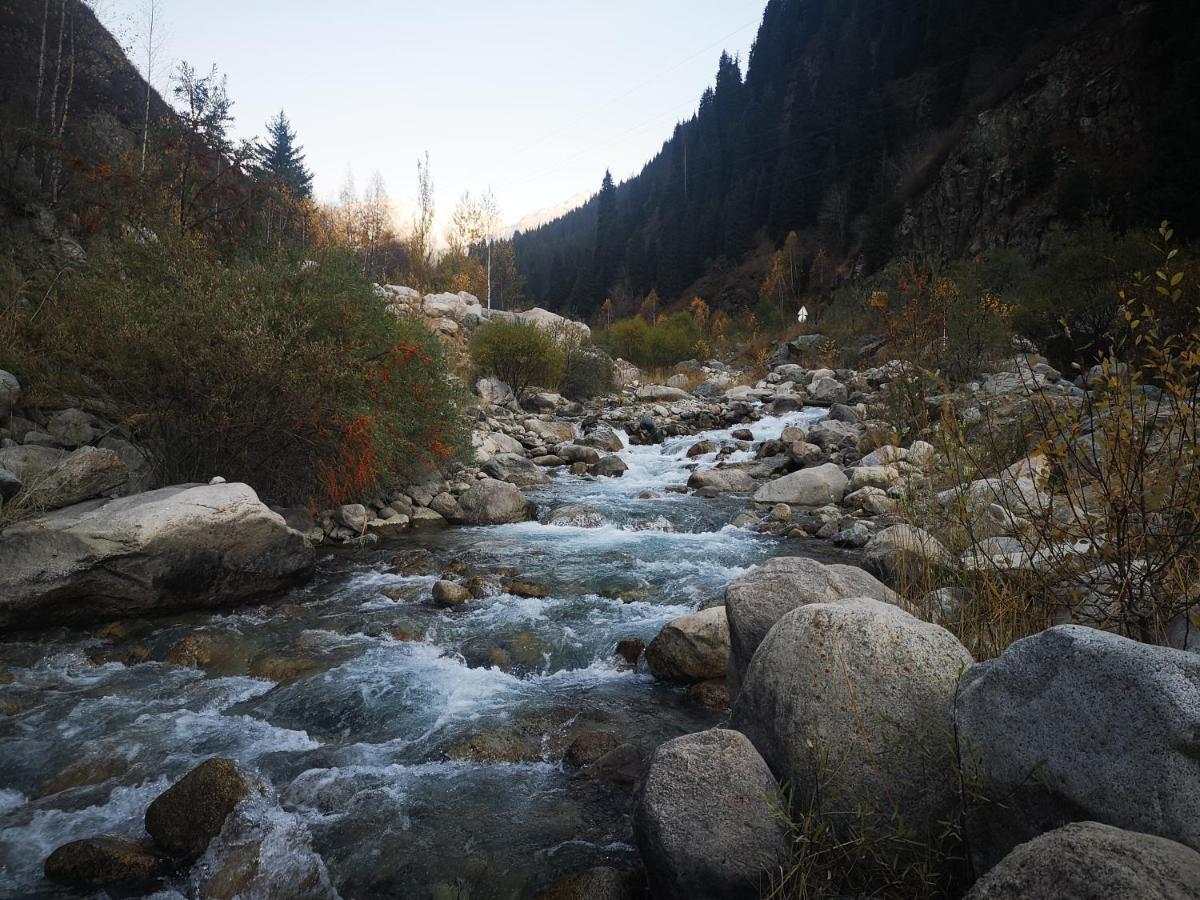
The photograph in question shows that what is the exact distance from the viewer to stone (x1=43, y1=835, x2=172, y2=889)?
280 centimetres

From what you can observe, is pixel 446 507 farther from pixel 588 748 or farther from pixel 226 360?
pixel 588 748

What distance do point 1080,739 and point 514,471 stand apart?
10824 mm

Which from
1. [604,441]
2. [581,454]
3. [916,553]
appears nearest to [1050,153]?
[604,441]

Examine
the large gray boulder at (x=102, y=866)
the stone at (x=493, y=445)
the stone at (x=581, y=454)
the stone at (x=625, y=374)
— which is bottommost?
the large gray boulder at (x=102, y=866)

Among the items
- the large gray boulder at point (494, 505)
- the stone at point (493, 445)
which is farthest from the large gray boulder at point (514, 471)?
the large gray boulder at point (494, 505)

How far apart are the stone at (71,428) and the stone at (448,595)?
4329mm

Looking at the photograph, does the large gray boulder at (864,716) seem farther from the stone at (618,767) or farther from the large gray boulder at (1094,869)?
the stone at (618,767)

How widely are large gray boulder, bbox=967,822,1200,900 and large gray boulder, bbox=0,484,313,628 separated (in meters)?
6.01

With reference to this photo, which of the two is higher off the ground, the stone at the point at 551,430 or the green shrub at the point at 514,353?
the green shrub at the point at 514,353

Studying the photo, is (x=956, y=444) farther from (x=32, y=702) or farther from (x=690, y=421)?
(x=690, y=421)

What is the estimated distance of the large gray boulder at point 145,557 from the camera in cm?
506

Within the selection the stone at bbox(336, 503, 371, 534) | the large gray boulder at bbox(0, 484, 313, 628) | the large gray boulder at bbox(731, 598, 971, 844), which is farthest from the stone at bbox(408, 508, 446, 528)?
the large gray boulder at bbox(731, 598, 971, 844)

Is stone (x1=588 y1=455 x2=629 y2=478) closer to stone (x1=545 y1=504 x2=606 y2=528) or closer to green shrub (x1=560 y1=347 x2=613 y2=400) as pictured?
stone (x1=545 y1=504 x2=606 y2=528)

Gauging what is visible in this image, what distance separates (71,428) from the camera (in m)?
7.11
